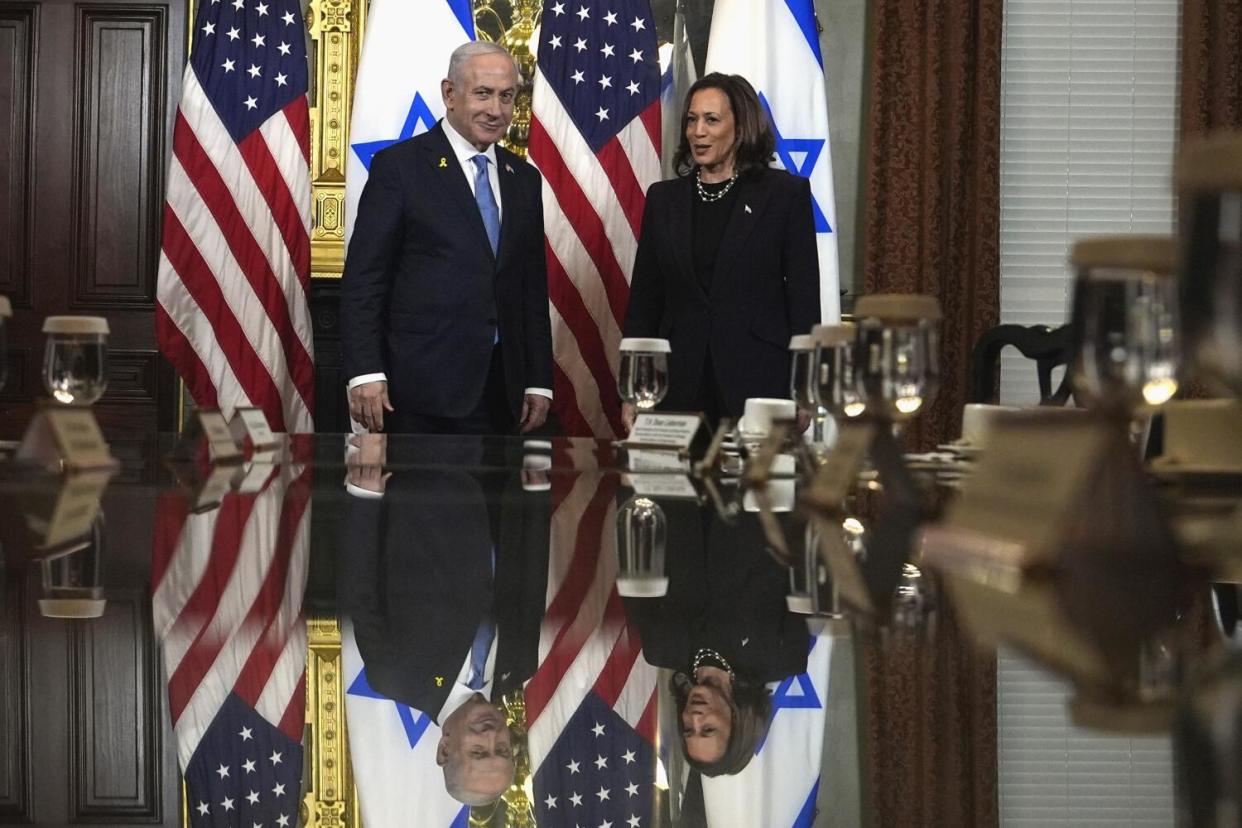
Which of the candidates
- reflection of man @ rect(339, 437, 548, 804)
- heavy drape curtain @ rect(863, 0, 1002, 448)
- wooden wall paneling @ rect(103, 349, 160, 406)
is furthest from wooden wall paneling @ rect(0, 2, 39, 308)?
reflection of man @ rect(339, 437, 548, 804)

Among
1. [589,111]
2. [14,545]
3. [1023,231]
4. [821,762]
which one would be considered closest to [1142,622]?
[821,762]

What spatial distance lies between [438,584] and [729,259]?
3.03 m

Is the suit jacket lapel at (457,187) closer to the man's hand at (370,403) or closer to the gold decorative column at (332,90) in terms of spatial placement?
the man's hand at (370,403)

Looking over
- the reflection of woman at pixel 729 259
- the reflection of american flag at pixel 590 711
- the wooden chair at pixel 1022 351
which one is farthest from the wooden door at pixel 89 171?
the reflection of american flag at pixel 590 711

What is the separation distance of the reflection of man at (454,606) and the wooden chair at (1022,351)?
2446 mm

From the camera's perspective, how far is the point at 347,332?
391 cm

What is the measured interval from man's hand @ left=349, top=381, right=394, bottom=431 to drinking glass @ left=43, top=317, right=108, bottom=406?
80.5 inches

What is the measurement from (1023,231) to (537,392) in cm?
244

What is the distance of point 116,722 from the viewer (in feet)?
1.92

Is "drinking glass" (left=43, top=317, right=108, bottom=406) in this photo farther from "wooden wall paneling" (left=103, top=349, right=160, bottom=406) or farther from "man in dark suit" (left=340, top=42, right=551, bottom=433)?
"wooden wall paneling" (left=103, top=349, right=160, bottom=406)

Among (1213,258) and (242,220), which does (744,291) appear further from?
(1213,258)

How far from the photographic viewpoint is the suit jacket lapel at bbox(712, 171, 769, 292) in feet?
12.7

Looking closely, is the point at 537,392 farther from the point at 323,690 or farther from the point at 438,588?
the point at 323,690

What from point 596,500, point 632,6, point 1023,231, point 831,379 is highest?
point 632,6
